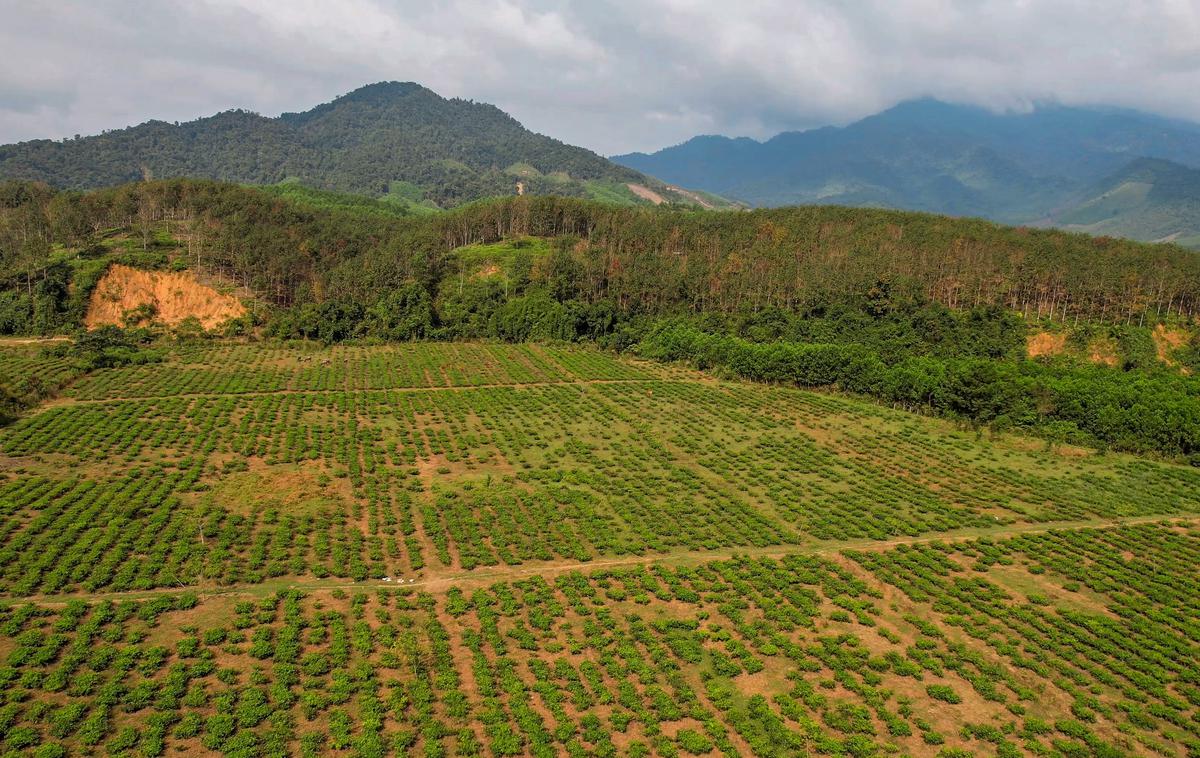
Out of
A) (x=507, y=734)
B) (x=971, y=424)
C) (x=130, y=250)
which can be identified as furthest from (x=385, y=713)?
(x=130, y=250)

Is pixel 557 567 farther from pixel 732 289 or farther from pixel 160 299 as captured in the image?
pixel 160 299

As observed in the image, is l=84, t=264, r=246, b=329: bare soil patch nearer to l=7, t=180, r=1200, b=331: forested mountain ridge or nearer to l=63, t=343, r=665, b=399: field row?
l=7, t=180, r=1200, b=331: forested mountain ridge

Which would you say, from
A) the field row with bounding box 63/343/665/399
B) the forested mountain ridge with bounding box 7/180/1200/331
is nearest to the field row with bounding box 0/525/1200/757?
the field row with bounding box 63/343/665/399

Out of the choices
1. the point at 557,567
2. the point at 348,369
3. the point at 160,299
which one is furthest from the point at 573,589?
the point at 160,299

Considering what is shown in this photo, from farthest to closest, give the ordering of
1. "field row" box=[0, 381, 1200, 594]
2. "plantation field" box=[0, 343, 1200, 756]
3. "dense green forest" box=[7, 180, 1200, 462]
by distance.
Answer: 1. "dense green forest" box=[7, 180, 1200, 462]
2. "field row" box=[0, 381, 1200, 594]
3. "plantation field" box=[0, 343, 1200, 756]

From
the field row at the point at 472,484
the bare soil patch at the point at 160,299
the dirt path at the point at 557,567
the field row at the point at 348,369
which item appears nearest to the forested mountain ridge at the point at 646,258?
the bare soil patch at the point at 160,299

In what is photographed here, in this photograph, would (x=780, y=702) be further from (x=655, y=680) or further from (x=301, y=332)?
(x=301, y=332)
